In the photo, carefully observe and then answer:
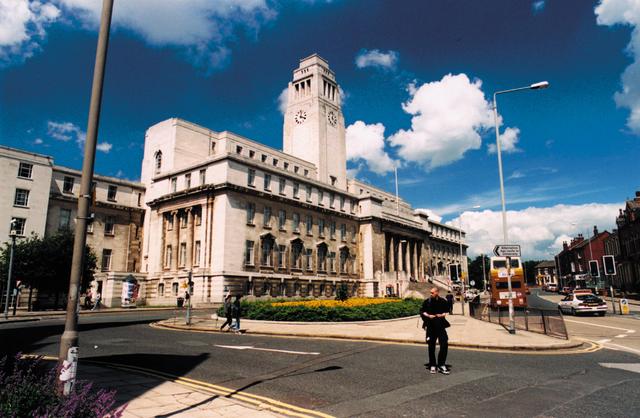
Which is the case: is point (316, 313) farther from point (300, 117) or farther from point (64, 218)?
point (300, 117)

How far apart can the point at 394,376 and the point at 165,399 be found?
516cm

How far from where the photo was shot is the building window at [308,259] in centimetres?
5943

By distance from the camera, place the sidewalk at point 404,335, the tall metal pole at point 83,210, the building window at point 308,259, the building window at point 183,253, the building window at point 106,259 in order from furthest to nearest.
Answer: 1. the building window at point 308,259
2. the building window at point 106,259
3. the building window at point 183,253
4. the sidewalk at point 404,335
5. the tall metal pole at point 83,210

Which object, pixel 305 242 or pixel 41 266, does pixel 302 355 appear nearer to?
pixel 41 266

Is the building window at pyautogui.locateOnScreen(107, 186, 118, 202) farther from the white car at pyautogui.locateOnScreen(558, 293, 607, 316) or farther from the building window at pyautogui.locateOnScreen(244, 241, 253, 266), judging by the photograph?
the white car at pyautogui.locateOnScreen(558, 293, 607, 316)

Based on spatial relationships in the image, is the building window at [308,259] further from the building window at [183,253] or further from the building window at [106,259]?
the building window at [106,259]

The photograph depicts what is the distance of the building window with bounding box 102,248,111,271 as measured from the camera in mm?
55250

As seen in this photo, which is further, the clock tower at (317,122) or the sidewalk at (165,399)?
the clock tower at (317,122)

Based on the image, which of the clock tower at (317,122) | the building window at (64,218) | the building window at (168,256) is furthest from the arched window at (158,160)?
the clock tower at (317,122)

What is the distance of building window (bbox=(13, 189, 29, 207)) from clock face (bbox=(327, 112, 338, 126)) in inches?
1795

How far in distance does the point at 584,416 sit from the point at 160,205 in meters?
56.3

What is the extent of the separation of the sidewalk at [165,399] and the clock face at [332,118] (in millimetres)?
67224

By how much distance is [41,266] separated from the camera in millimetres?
41156

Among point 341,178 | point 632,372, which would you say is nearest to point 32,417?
point 632,372
